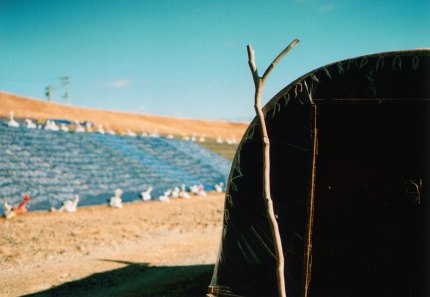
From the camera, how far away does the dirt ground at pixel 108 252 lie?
22.3 ft

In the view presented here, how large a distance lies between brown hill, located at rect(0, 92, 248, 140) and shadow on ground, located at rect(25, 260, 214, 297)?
2170 centimetres

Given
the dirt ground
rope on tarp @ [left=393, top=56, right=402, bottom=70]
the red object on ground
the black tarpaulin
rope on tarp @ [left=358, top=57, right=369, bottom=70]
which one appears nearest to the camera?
the black tarpaulin

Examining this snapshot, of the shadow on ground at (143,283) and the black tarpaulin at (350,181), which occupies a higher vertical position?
the black tarpaulin at (350,181)

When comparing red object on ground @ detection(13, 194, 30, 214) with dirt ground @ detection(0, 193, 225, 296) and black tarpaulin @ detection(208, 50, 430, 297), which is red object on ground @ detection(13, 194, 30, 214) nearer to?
dirt ground @ detection(0, 193, 225, 296)

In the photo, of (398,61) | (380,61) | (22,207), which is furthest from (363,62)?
(22,207)

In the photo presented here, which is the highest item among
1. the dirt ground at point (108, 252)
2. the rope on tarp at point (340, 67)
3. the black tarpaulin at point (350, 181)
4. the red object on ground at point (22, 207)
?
the rope on tarp at point (340, 67)

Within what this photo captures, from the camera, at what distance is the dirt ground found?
680cm

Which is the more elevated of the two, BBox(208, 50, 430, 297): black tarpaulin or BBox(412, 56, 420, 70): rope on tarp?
BBox(412, 56, 420, 70): rope on tarp

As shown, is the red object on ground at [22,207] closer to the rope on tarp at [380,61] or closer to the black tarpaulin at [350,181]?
the black tarpaulin at [350,181]

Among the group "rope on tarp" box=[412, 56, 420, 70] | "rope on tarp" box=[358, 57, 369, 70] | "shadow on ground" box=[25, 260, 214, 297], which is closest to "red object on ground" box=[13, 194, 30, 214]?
"shadow on ground" box=[25, 260, 214, 297]

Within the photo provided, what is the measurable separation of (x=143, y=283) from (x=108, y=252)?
270 cm

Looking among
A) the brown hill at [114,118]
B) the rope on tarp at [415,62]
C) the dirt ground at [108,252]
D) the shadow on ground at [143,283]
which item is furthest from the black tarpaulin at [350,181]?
the brown hill at [114,118]

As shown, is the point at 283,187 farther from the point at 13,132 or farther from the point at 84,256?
the point at 13,132

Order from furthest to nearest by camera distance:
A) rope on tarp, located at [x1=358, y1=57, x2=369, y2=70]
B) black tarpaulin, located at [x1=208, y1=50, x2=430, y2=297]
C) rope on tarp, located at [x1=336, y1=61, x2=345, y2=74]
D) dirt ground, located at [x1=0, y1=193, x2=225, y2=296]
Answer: dirt ground, located at [x1=0, y1=193, x2=225, y2=296], rope on tarp, located at [x1=336, y1=61, x2=345, y2=74], rope on tarp, located at [x1=358, y1=57, x2=369, y2=70], black tarpaulin, located at [x1=208, y1=50, x2=430, y2=297]
